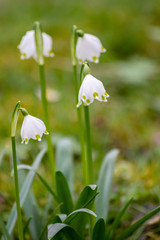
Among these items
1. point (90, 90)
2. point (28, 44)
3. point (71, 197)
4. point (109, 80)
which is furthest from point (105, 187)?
point (109, 80)

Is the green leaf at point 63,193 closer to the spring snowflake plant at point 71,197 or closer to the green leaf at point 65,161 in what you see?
the spring snowflake plant at point 71,197

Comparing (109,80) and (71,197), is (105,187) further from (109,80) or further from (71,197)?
(109,80)

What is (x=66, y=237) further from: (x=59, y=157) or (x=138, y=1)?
(x=138, y=1)

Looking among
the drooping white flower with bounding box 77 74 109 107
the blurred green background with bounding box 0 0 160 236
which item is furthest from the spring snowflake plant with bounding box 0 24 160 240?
→ the blurred green background with bounding box 0 0 160 236

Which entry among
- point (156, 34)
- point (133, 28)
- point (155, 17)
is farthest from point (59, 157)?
point (155, 17)

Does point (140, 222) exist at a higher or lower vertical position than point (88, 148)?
lower

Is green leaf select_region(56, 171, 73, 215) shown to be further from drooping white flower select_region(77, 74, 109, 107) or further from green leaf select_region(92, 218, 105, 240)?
drooping white flower select_region(77, 74, 109, 107)

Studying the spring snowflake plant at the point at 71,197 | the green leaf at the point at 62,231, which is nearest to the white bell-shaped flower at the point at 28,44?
the spring snowflake plant at the point at 71,197
